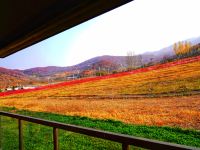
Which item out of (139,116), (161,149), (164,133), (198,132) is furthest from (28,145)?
(139,116)

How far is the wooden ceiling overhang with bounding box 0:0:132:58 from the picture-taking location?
7.22 ft

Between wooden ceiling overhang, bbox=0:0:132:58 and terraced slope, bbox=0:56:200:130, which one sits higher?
wooden ceiling overhang, bbox=0:0:132:58

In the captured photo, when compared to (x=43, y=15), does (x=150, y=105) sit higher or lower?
lower

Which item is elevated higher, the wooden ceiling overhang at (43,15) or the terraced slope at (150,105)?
the wooden ceiling overhang at (43,15)

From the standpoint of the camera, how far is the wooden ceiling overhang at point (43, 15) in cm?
220

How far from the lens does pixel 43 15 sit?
2.59m

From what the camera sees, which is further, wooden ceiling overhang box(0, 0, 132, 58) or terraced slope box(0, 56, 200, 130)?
terraced slope box(0, 56, 200, 130)

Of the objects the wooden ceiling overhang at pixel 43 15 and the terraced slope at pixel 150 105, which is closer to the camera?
the wooden ceiling overhang at pixel 43 15

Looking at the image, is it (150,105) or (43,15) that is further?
(150,105)

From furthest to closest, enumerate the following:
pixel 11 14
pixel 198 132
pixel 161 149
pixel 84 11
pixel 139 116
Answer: pixel 139 116
pixel 198 132
pixel 11 14
pixel 84 11
pixel 161 149

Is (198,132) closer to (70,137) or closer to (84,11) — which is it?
(70,137)

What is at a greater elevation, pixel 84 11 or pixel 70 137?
pixel 84 11

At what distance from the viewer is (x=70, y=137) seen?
25.0 feet

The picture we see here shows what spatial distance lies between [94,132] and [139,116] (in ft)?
38.8
